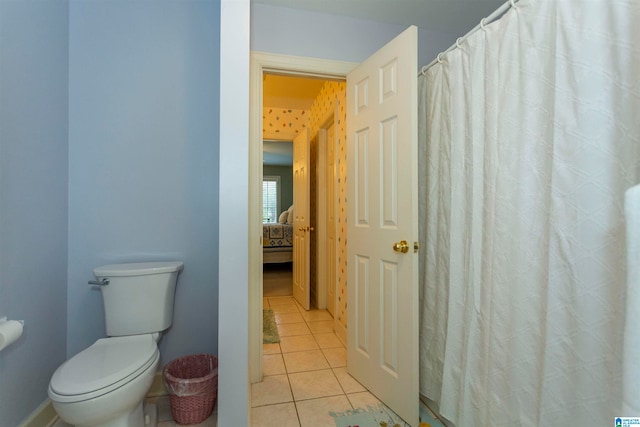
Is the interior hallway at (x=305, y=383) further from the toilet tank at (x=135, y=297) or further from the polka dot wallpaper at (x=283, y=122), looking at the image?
the polka dot wallpaper at (x=283, y=122)

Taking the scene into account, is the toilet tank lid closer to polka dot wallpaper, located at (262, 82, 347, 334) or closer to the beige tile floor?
the beige tile floor

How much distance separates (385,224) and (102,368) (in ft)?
4.87

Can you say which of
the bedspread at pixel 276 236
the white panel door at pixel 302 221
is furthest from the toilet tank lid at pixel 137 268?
the bedspread at pixel 276 236

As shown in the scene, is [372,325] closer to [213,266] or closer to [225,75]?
[213,266]

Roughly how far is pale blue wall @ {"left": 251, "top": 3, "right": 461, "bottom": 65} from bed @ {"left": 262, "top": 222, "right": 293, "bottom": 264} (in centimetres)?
360

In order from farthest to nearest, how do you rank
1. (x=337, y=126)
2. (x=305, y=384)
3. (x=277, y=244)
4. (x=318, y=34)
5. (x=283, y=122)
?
1. (x=277, y=244)
2. (x=283, y=122)
3. (x=337, y=126)
4. (x=318, y=34)
5. (x=305, y=384)

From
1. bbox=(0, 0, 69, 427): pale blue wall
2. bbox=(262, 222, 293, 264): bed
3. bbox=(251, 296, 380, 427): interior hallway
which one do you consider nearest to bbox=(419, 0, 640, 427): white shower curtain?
bbox=(251, 296, 380, 427): interior hallway

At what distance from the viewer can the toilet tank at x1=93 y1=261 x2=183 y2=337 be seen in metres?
1.52

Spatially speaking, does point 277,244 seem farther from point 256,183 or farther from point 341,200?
point 256,183

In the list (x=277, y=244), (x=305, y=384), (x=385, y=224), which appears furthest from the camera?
(x=277, y=244)

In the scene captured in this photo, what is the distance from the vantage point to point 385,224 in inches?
65.0

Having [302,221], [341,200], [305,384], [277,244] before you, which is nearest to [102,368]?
[305,384]

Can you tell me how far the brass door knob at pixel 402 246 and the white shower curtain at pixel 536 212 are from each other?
8.7 inches

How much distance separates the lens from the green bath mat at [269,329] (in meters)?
2.48
